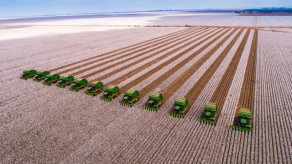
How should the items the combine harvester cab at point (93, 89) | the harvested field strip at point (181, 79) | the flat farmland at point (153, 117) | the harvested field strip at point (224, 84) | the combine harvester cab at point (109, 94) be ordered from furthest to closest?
the harvested field strip at point (181, 79) → the combine harvester cab at point (93, 89) → the combine harvester cab at point (109, 94) → the harvested field strip at point (224, 84) → the flat farmland at point (153, 117)

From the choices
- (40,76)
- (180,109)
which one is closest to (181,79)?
(180,109)

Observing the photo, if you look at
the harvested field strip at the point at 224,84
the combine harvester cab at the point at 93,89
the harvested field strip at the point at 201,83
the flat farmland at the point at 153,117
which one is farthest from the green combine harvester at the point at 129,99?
the harvested field strip at the point at 224,84

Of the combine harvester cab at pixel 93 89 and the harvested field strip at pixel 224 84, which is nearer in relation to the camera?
the harvested field strip at pixel 224 84

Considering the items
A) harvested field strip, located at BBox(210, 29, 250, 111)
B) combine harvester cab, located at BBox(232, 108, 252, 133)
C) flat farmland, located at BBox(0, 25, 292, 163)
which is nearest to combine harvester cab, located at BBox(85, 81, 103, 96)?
flat farmland, located at BBox(0, 25, 292, 163)

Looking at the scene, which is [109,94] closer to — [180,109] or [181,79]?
[180,109]

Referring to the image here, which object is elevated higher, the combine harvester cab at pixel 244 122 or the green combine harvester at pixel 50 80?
the green combine harvester at pixel 50 80

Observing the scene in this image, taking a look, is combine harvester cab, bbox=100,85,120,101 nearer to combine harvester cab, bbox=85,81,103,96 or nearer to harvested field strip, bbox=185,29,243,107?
combine harvester cab, bbox=85,81,103,96

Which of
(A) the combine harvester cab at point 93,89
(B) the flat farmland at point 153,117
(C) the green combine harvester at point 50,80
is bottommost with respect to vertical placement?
(B) the flat farmland at point 153,117

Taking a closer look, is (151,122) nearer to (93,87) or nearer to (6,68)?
(93,87)

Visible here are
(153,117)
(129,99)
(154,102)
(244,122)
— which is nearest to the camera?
(244,122)

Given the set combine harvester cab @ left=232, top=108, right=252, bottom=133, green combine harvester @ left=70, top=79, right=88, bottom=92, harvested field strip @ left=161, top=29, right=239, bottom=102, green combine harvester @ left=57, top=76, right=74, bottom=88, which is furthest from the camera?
green combine harvester @ left=57, top=76, right=74, bottom=88

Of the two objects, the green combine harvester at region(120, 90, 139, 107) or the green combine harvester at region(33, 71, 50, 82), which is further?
the green combine harvester at region(33, 71, 50, 82)

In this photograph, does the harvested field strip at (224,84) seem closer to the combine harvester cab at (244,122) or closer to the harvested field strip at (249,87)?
the harvested field strip at (249,87)
